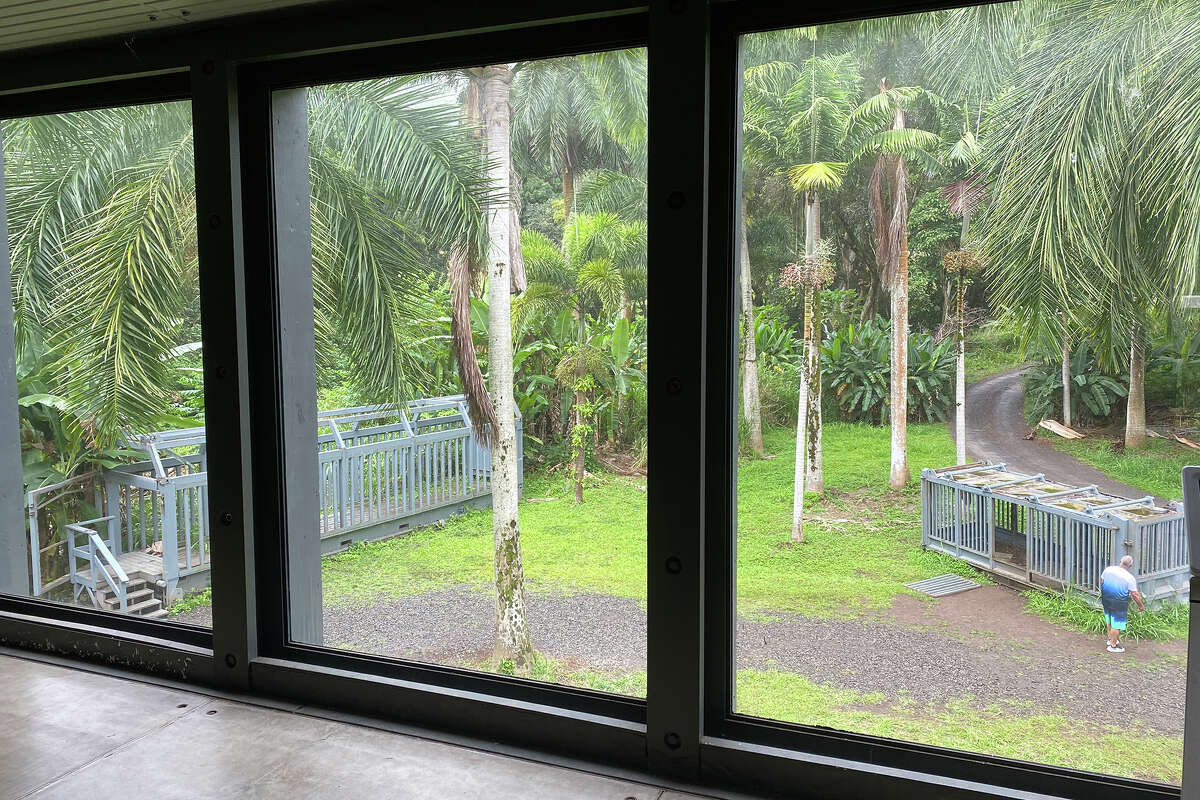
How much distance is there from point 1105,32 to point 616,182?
2911 mm

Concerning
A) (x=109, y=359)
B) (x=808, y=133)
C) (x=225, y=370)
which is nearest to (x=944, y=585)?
(x=808, y=133)

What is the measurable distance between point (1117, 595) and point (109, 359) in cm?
503

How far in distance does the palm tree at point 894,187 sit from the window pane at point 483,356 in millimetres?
1608

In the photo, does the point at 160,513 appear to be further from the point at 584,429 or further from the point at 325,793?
the point at 325,793

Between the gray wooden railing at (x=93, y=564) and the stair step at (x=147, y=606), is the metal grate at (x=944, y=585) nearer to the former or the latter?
the stair step at (x=147, y=606)

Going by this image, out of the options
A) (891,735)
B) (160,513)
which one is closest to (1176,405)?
(891,735)

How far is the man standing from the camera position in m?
2.08

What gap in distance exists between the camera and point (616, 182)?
4680 millimetres

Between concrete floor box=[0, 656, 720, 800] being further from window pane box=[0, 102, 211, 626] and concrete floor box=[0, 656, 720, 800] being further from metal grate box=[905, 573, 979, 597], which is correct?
window pane box=[0, 102, 211, 626]

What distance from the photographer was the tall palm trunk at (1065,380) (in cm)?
211

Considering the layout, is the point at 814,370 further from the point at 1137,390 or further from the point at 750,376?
the point at 1137,390

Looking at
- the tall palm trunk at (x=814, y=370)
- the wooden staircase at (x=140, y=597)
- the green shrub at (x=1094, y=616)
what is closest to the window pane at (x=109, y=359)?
the wooden staircase at (x=140, y=597)

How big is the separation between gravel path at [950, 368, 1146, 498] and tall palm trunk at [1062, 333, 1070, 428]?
0.09 metres

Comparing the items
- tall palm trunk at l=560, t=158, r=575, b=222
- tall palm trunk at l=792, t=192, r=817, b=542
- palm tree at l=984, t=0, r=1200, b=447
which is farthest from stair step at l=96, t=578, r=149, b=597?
palm tree at l=984, t=0, r=1200, b=447
